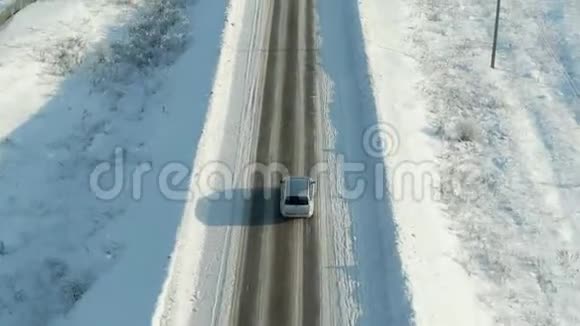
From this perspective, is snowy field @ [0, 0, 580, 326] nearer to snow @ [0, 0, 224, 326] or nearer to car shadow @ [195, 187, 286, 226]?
snow @ [0, 0, 224, 326]

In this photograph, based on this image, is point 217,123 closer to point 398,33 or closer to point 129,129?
point 129,129

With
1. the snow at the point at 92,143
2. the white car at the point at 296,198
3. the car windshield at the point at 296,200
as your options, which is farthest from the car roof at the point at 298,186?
the snow at the point at 92,143

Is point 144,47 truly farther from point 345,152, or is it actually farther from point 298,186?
point 298,186

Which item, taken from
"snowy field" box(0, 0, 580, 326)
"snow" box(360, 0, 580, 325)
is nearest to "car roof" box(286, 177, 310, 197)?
"snowy field" box(0, 0, 580, 326)

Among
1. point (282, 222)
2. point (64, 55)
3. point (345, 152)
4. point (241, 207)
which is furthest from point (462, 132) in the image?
point (64, 55)

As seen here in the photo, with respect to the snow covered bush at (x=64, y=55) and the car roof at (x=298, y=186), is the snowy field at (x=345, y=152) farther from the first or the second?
the car roof at (x=298, y=186)

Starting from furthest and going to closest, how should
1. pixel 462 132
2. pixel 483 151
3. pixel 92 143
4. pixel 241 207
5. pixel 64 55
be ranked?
pixel 64 55
pixel 462 132
pixel 92 143
pixel 483 151
pixel 241 207

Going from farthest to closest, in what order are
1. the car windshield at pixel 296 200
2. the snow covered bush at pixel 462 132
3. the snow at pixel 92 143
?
the snow covered bush at pixel 462 132, the car windshield at pixel 296 200, the snow at pixel 92 143
